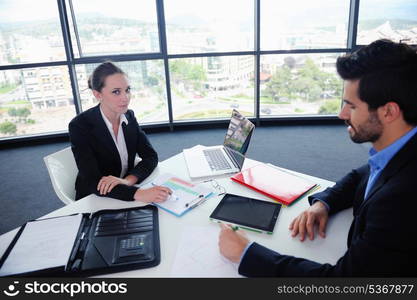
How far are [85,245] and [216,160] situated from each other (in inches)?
37.5

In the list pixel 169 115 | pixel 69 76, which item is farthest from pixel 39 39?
pixel 169 115

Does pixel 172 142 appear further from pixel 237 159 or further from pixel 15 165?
pixel 237 159

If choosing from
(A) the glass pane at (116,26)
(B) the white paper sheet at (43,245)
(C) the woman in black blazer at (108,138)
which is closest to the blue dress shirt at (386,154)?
(B) the white paper sheet at (43,245)

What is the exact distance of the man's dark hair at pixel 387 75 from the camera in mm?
1005

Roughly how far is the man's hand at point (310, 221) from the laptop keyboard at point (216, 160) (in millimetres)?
611

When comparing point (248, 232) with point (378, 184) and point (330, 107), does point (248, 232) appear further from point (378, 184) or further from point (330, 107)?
point (330, 107)

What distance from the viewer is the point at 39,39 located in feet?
14.0

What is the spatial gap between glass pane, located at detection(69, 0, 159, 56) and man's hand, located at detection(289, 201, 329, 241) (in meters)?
3.87

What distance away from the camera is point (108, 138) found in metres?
1.94

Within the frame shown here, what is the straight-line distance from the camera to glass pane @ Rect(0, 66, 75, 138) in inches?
173

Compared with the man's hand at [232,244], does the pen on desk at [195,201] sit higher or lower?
lower

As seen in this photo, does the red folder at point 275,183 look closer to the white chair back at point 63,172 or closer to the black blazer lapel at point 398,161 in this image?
the black blazer lapel at point 398,161

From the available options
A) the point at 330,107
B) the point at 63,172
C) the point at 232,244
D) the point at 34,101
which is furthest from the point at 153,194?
the point at 330,107

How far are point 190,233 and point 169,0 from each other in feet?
13.0
